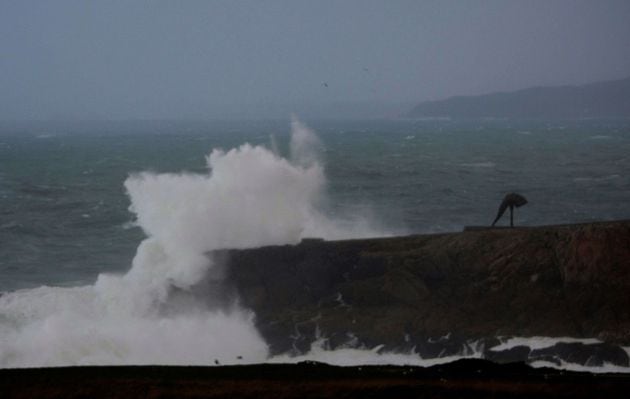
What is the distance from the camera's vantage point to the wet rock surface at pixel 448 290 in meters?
21.3

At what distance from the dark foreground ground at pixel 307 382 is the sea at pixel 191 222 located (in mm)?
7572

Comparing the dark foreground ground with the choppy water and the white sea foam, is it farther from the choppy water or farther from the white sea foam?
the choppy water

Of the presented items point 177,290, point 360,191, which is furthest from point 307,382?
point 360,191

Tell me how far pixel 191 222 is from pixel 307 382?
1717 centimetres

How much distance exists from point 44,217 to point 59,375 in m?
35.2

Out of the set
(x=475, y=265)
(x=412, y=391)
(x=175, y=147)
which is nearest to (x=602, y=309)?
(x=475, y=265)

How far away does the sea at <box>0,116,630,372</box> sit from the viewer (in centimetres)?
2298

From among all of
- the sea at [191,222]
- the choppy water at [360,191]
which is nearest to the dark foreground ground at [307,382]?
the sea at [191,222]

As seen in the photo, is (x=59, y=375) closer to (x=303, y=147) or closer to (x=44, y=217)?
(x=303, y=147)

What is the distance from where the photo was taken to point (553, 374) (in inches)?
516

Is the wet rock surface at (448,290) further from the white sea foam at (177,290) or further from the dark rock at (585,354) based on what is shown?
the white sea foam at (177,290)

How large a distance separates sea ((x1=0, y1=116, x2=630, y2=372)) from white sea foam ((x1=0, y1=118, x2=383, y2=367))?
5 cm

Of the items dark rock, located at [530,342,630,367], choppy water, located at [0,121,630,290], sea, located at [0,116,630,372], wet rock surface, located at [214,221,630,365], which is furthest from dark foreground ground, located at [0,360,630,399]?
choppy water, located at [0,121,630,290]

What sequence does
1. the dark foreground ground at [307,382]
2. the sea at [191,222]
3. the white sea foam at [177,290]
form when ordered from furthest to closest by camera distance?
the sea at [191,222] < the white sea foam at [177,290] < the dark foreground ground at [307,382]
